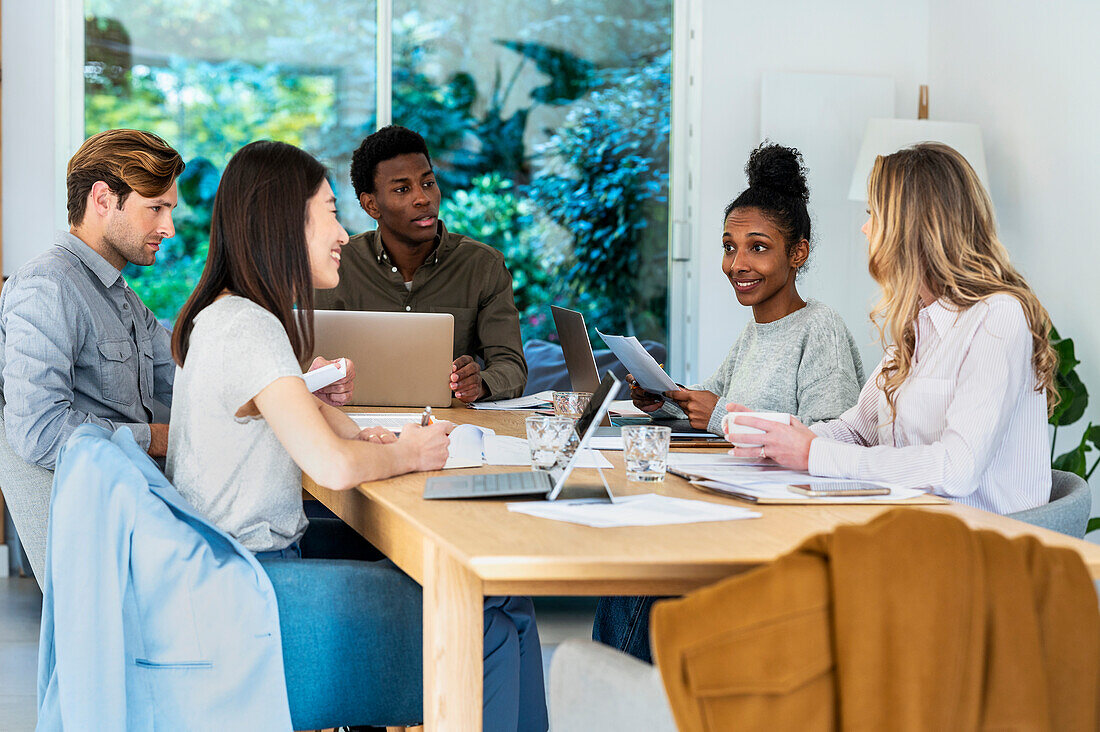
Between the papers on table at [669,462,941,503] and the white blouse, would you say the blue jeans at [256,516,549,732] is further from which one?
the white blouse

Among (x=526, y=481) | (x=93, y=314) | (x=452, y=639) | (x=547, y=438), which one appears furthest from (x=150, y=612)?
(x=93, y=314)

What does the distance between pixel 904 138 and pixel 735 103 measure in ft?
2.65

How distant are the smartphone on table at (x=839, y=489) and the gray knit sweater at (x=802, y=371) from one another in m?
0.66

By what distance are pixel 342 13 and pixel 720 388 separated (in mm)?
2828

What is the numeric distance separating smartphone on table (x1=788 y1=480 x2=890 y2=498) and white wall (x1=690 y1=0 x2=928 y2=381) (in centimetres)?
328

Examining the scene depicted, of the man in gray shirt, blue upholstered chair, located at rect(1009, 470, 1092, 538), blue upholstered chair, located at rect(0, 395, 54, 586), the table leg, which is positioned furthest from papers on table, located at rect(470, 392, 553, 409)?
the table leg

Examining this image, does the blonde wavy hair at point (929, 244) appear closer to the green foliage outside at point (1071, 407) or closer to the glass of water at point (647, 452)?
the glass of water at point (647, 452)

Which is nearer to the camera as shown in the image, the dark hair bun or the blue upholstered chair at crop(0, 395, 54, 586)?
the blue upholstered chair at crop(0, 395, 54, 586)

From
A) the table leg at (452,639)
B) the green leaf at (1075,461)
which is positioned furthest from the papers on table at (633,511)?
the green leaf at (1075,461)

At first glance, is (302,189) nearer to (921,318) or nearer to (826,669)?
(921,318)

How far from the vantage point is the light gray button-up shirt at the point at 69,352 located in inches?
81.0

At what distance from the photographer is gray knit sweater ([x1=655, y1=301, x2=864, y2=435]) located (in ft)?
7.66

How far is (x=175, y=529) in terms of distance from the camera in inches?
→ 55.6

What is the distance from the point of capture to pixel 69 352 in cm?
221
